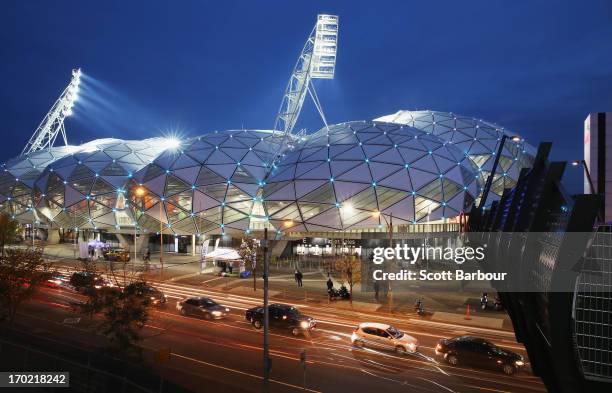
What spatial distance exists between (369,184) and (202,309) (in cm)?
2532

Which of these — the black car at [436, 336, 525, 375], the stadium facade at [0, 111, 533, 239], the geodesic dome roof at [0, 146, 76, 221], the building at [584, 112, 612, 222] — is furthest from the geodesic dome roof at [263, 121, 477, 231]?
the geodesic dome roof at [0, 146, 76, 221]

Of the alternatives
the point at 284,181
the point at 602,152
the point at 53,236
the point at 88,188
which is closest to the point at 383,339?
the point at 602,152

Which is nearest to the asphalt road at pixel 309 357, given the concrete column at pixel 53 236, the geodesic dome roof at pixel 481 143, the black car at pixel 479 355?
the black car at pixel 479 355

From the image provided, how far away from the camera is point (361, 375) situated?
16.8 meters

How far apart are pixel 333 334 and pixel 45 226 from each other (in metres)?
64.2

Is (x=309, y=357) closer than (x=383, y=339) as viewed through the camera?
Yes

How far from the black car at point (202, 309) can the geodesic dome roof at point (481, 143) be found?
4492cm

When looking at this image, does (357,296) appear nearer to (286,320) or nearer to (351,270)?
(351,270)

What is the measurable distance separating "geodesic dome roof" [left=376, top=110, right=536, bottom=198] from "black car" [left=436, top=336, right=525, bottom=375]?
44942mm

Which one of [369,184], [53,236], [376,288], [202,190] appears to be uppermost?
[202,190]

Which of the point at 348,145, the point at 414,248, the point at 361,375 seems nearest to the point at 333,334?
the point at 361,375

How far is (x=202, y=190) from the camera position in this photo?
178 feet

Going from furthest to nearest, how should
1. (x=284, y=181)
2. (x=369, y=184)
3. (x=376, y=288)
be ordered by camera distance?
(x=284, y=181) → (x=369, y=184) → (x=376, y=288)

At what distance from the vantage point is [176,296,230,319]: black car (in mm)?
25484
